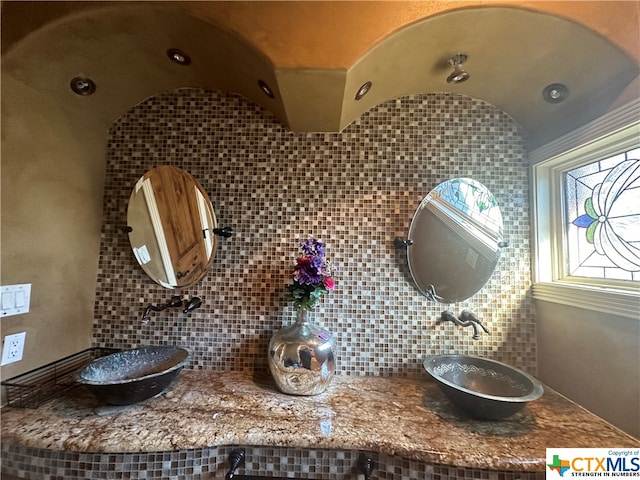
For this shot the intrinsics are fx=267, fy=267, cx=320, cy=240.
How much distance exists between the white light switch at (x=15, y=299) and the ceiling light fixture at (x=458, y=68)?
2.17m

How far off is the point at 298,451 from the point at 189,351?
82 cm

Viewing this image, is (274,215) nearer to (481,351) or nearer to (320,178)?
(320,178)

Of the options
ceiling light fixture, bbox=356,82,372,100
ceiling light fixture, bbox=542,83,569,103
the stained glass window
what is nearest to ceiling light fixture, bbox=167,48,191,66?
ceiling light fixture, bbox=356,82,372,100

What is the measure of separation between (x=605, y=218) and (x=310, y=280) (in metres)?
1.40

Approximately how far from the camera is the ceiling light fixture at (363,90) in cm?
128

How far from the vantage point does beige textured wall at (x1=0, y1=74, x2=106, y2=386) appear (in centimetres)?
114

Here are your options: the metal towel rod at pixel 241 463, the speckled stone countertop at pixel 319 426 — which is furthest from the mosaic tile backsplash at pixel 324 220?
the metal towel rod at pixel 241 463

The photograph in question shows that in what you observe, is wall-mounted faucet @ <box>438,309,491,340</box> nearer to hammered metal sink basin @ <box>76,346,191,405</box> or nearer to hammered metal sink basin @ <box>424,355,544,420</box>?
hammered metal sink basin @ <box>424,355,544,420</box>

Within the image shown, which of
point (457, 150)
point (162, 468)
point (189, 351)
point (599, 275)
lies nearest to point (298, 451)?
point (162, 468)

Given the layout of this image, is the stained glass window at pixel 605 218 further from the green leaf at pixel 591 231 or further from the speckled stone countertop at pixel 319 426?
the speckled stone countertop at pixel 319 426

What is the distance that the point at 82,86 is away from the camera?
4.37 ft

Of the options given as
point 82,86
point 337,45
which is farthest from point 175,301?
point 337,45

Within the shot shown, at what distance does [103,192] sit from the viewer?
157 centimetres

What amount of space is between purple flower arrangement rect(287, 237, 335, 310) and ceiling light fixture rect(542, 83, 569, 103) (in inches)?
51.6
